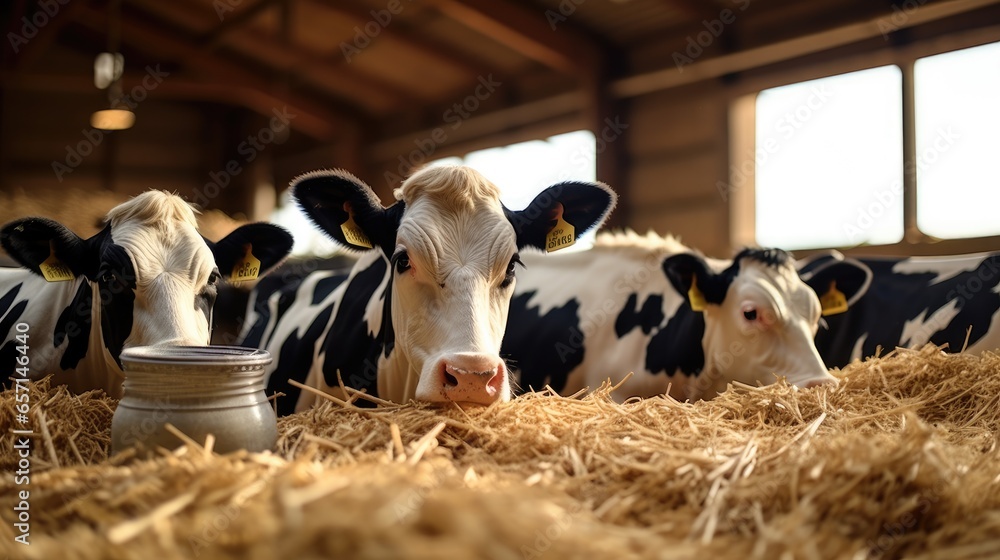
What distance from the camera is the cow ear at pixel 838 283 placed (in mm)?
4633

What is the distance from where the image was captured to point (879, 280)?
5543mm

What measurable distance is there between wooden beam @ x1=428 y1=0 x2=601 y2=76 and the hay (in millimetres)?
8546

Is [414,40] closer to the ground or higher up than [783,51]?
higher up

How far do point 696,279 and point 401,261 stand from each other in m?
2.06

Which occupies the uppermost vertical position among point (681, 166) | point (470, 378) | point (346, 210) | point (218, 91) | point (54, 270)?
point (218, 91)

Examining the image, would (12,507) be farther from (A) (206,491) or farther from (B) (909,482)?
(B) (909,482)

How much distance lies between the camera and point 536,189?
11.2 metres

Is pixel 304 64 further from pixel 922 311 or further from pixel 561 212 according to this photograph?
pixel 561 212

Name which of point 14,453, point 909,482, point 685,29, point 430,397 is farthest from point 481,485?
point 685,29

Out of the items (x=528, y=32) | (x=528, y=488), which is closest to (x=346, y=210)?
(x=528, y=488)

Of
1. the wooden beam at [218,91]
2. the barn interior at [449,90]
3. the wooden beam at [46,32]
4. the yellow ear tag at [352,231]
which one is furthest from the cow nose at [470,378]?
the wooden beam at [46,32]

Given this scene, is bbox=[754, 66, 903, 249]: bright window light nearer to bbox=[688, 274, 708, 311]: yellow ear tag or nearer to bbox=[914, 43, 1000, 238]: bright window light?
bbox=[914, 43, 1000, 238]: bright window light

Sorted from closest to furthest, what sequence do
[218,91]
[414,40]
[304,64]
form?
[414,40] < [304,64] < [218,91]

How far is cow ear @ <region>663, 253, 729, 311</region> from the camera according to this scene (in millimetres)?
4281
